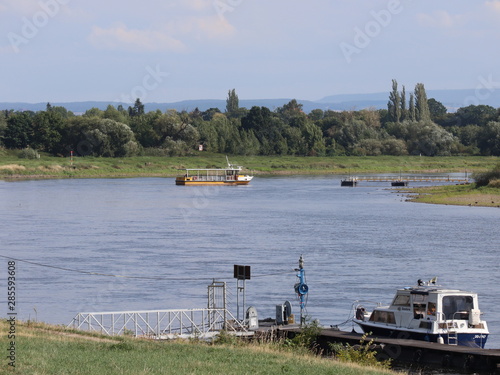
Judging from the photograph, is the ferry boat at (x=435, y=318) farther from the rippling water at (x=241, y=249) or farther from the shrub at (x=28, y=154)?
the shrub at (x=28, y=154)

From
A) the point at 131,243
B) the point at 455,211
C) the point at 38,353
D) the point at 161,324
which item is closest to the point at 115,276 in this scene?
the point at 161,324

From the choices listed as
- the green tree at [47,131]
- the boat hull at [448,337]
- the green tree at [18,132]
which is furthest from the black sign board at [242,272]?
the green tree at [18,132]

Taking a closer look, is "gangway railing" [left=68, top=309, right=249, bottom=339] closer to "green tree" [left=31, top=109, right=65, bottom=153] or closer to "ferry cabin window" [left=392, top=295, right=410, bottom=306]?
"ferry cabin window" [left=392, top=295, right=410, bottom=306]

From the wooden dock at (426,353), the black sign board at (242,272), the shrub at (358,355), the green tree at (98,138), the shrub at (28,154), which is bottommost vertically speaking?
the wooden dock at (426,353)

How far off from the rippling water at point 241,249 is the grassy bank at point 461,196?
4.13 metres

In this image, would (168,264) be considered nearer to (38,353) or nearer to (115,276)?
(115,276)

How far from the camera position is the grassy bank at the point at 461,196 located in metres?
107

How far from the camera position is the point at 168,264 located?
53.8 meters

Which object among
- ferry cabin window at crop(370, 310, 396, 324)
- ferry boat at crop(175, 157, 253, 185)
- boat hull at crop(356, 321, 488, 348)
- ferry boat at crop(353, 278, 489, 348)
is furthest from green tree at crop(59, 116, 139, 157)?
boat hull at crop(356, 321, 488, 348)

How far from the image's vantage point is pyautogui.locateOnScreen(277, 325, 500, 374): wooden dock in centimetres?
3042

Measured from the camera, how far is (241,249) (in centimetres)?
6159

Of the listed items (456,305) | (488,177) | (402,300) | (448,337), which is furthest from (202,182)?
(448,337)

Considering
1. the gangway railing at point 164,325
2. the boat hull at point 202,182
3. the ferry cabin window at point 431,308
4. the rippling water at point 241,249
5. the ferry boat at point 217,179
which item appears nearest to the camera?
the gangway railing at point 164,325

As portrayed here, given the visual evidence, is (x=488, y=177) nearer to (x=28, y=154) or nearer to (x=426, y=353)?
(x=426, y=353)
